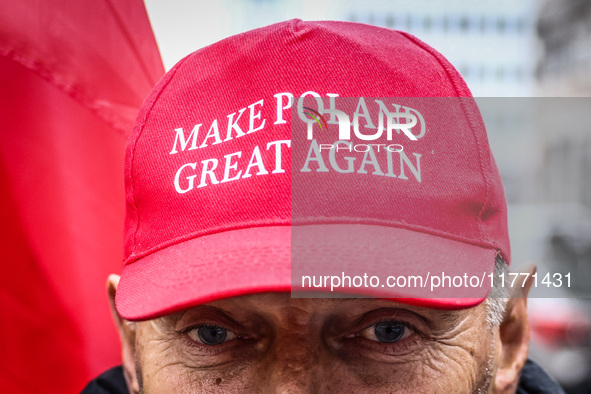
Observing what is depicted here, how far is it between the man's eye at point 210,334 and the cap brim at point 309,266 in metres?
0.22

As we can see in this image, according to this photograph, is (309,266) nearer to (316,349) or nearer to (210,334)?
(316,349)

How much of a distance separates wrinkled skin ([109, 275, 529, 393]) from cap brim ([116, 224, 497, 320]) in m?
0.14

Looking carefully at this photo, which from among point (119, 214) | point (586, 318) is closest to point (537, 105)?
point (586, 318)

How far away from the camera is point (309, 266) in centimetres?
99

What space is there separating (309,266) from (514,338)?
80 cm

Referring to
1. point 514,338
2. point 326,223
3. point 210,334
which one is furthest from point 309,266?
point 514,338

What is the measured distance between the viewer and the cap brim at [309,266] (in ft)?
3.26

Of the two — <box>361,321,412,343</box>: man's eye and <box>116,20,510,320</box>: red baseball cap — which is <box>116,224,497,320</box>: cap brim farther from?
<box>361,321,412,343</box>: man's eye

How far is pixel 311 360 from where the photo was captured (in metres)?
1.14

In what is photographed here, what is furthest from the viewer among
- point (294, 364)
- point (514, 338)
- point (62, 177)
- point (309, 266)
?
point (62, 177)

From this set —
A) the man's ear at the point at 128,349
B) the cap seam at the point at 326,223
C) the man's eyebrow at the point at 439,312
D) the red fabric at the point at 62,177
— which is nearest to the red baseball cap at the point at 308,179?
the cap seam at the point at 326,223

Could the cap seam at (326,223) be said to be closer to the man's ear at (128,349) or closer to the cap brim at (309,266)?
the cap brim at (309,266)

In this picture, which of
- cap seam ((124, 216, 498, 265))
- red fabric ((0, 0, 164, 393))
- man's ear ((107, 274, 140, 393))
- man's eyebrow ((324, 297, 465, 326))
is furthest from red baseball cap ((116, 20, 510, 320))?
red fabric ((0, 0, 164, 393))

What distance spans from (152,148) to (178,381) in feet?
1.81
